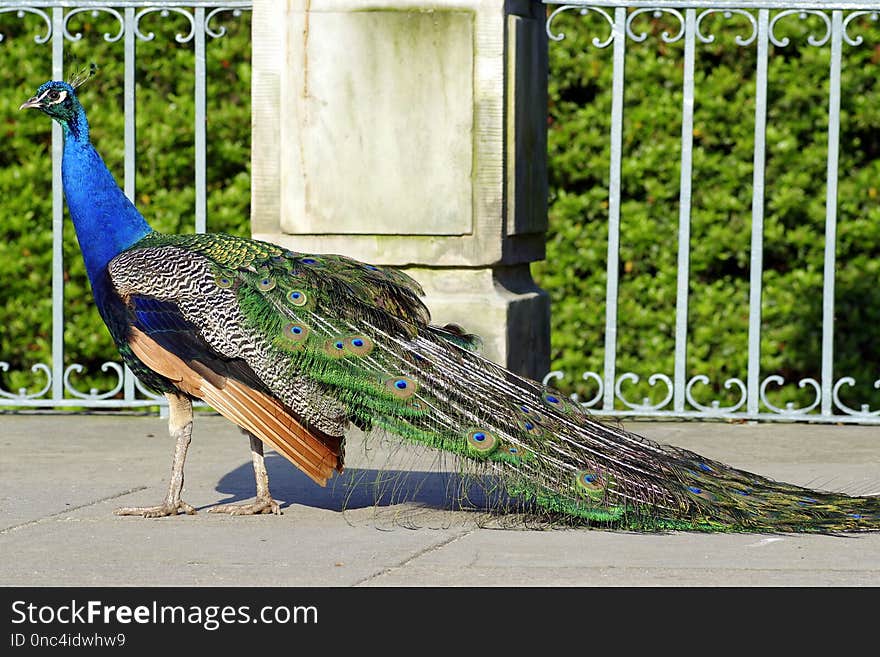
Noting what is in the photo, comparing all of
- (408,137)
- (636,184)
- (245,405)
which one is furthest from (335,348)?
(636,184)

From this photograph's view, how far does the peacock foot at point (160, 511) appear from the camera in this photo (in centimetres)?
656

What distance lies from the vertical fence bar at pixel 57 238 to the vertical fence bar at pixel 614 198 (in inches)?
126

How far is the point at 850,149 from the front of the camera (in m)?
10.1

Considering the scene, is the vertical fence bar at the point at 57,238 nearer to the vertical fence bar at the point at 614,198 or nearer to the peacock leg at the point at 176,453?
the peacock leg at the point at 176,453

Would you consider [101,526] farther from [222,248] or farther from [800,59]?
[800,59]

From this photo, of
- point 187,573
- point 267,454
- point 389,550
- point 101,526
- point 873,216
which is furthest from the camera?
point 873,216

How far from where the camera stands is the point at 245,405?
6.27 meters

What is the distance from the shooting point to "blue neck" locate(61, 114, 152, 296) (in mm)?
6516

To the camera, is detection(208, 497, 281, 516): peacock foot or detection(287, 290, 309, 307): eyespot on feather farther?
detection(208, 497, 281, 516): peacock foot

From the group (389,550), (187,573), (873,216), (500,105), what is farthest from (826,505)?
(873,216)

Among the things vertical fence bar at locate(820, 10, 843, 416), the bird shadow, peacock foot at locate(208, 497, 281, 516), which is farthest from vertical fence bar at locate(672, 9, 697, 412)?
peacock foot at locate(208, 497, 281, 516)

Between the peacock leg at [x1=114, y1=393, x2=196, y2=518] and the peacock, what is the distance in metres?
0.02

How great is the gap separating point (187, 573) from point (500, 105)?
3.81m

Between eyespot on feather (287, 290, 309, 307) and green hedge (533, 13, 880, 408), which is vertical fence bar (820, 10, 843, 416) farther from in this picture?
eyespot on feather (287, 290, 309, 307)
